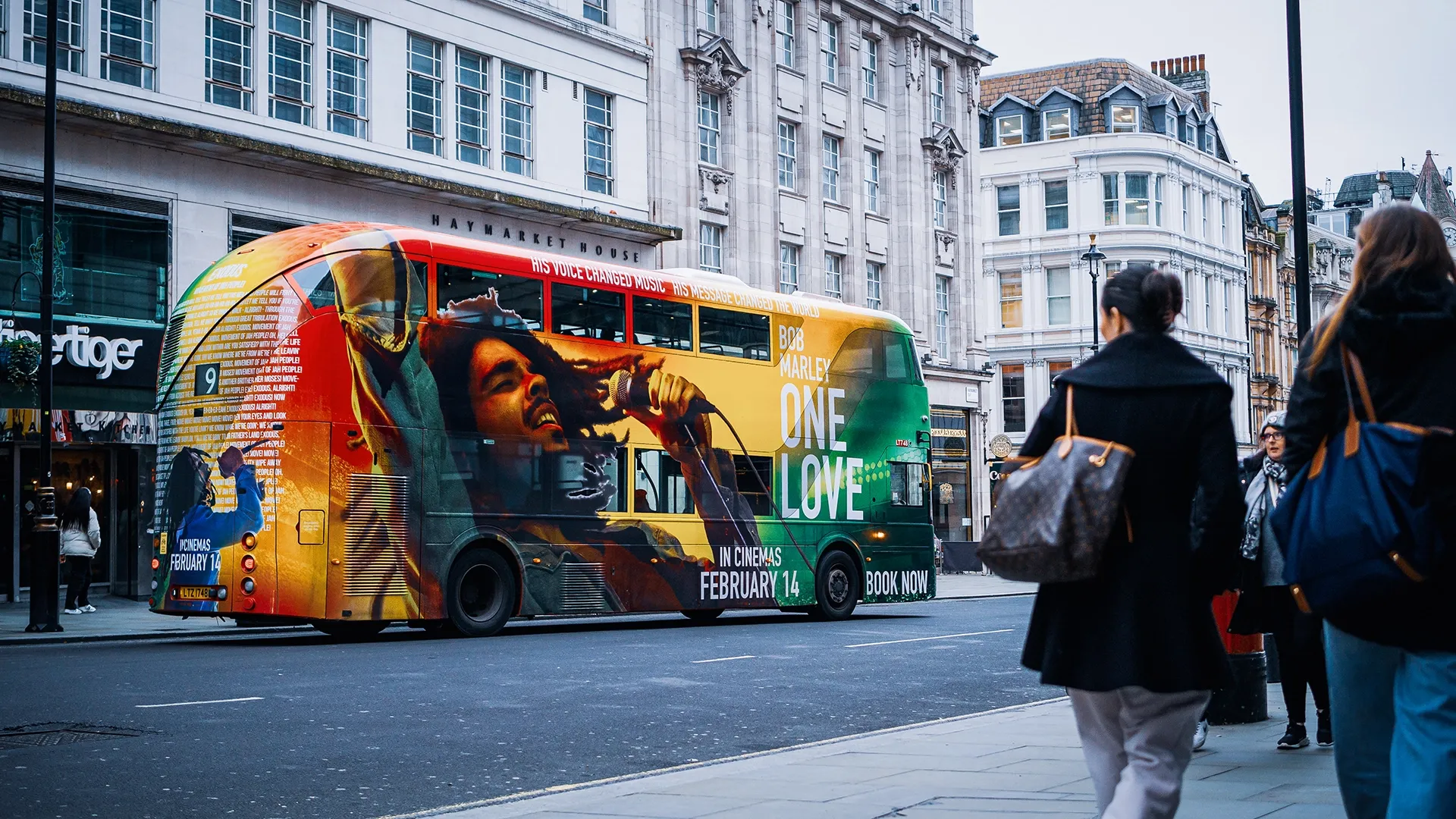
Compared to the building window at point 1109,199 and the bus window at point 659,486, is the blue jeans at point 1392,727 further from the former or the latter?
the building window at point 1109,199

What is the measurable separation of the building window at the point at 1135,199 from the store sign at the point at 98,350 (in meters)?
44.4

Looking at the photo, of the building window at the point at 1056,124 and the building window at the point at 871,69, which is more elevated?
the building window at the point at 1056,124

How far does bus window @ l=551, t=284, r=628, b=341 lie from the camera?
1888cm

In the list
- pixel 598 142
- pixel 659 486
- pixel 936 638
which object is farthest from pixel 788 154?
pixel 936 638

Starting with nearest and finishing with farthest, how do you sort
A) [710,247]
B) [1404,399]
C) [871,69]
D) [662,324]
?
[1404,399]
[662,324]
[710,247]
[871,69]

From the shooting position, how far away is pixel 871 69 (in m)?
43.7

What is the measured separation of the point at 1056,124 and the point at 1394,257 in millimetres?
60057

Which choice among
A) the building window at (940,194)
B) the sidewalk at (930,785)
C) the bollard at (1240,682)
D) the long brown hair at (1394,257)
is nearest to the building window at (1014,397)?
the building window at (940,194)

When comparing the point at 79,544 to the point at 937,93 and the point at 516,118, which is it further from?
the point at 937,93

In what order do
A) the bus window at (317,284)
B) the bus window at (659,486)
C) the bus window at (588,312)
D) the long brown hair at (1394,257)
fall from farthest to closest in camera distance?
the bus window at (659,486)
the bus window at (588,312)
the bus window at (317,284)
the long brown hair at (1394,257)

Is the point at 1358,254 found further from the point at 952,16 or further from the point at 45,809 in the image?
the point at 952,16

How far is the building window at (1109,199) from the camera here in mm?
61000

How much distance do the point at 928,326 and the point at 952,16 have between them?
9.80 metres

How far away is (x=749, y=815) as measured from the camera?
21.6 ft
